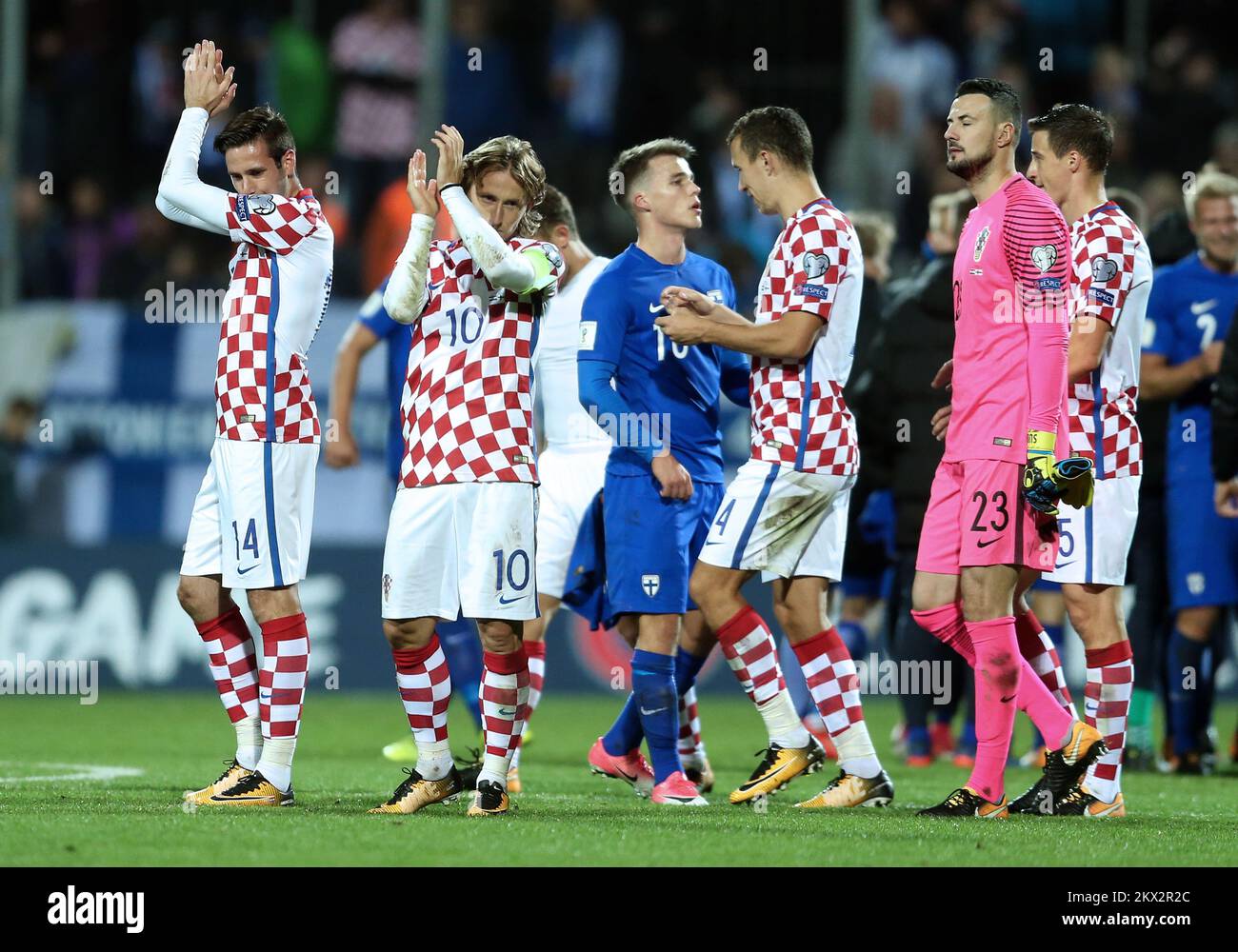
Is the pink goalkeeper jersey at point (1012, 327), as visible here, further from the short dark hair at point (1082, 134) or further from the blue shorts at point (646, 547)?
the blue shorts at point (646, 547)

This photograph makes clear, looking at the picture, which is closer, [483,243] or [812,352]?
[483,243]

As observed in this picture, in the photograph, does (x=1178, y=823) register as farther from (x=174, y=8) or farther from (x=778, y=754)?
(x=174, y=8)

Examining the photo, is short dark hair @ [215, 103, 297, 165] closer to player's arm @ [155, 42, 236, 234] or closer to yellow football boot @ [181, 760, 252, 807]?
player's arm @ [155, 42, 236, 234]

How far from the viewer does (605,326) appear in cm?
693

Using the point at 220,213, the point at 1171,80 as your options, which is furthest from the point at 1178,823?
the point at 1171,80

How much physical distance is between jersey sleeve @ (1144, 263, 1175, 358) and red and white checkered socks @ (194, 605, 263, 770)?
15.4 ft

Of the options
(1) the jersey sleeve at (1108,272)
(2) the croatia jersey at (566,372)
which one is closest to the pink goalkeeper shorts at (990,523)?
(1) the jersey sleeve at (1108,272)

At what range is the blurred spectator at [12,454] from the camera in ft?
42.5

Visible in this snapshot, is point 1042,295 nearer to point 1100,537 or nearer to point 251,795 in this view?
point 1100,537

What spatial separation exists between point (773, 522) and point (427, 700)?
52.3 inches

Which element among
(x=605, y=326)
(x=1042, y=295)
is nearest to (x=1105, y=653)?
(x=1042, y=295)

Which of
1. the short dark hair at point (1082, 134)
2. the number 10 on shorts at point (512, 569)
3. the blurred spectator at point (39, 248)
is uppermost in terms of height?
the blurred spectator at point (39, 248)

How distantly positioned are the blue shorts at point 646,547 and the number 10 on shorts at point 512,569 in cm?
63
